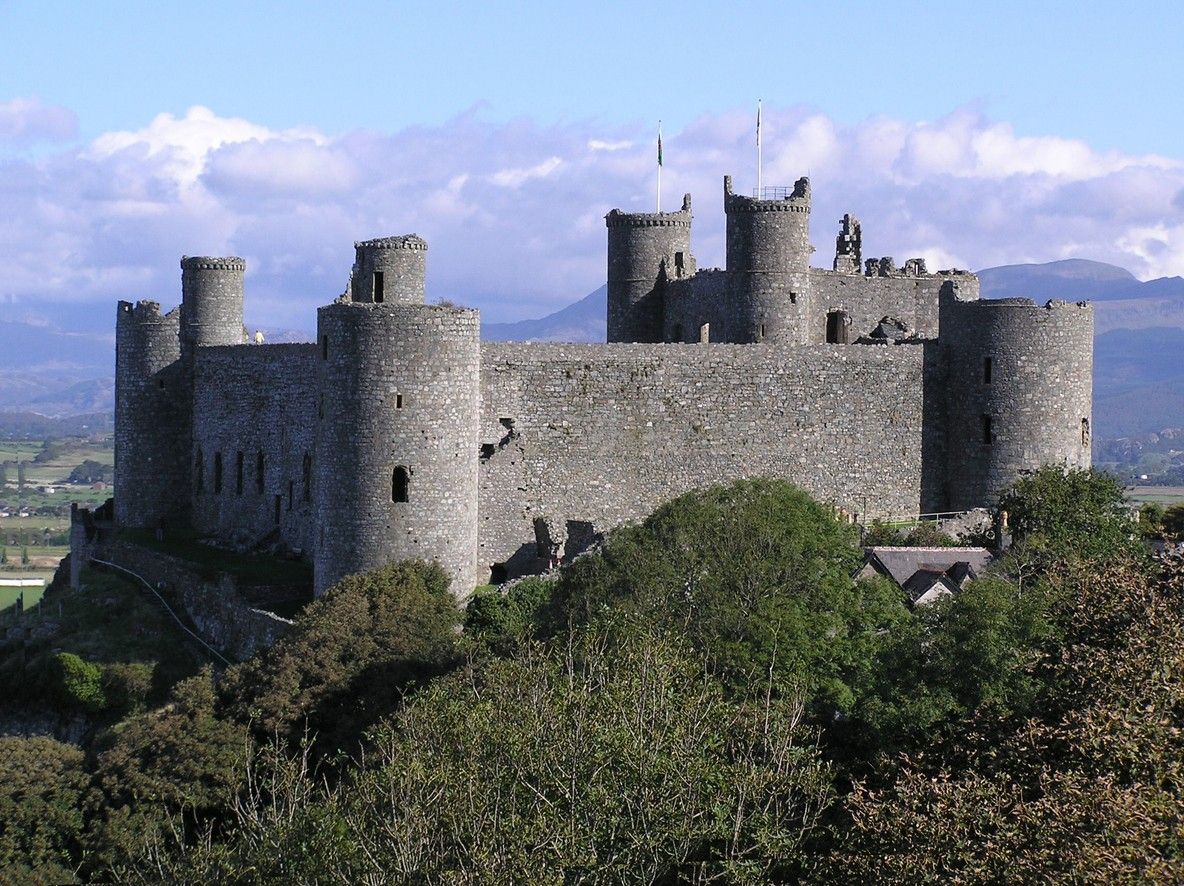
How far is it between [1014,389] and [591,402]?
1033cm

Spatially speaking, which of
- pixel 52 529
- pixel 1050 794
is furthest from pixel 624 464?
pixel 52 529

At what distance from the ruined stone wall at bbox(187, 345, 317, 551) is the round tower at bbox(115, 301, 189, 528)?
64cm

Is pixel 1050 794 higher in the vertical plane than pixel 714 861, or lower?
higher

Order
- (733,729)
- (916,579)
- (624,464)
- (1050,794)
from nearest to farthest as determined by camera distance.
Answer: (1050,794)
(733,729)
(916,579)
(624,464)

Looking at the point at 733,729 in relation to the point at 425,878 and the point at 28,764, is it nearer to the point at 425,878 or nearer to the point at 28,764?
the point at 425,878

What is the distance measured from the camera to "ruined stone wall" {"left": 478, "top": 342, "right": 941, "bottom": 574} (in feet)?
A: 165

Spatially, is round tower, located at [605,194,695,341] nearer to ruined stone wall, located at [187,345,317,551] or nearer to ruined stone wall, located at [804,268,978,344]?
ruined stone wall, located at [804,268,978,344]

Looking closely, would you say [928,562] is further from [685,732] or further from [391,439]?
[685,732]

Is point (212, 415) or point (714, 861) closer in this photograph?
point (714, 861)

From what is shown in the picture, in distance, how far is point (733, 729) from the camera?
3225 centimetres

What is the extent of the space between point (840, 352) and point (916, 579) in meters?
8.69

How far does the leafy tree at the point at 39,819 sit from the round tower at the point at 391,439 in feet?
23.9

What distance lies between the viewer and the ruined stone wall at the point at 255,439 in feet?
179

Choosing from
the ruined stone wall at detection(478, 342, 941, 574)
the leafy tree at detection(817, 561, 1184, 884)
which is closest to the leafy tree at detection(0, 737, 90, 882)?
the ruined stone wall at detection(478, 342, 941, 574)
